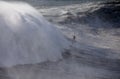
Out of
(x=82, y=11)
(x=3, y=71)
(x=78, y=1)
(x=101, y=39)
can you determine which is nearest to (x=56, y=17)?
(x=82, y=11)

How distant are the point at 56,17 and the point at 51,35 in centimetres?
1013

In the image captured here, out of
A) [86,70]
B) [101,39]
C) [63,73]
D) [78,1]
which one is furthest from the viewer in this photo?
[78,1]

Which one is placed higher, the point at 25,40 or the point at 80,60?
the point at 25,40

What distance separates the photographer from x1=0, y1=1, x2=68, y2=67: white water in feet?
27.2

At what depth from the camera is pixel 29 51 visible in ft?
29.0

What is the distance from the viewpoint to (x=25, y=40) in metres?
8.93

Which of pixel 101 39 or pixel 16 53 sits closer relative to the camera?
pixel 16 53

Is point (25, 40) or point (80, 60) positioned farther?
point (80, 60)

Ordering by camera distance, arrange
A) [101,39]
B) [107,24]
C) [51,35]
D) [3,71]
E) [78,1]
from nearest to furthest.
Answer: [3,71] < [51,35] < [101,39] < [107,24] < [78,1]

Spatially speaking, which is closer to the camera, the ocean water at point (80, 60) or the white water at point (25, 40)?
the ocean water at point (80, 60)

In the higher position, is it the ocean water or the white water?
the white water

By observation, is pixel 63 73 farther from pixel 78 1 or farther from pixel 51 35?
pixel 78 1

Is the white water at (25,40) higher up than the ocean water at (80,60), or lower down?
higher up

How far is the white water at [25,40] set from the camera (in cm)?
829
